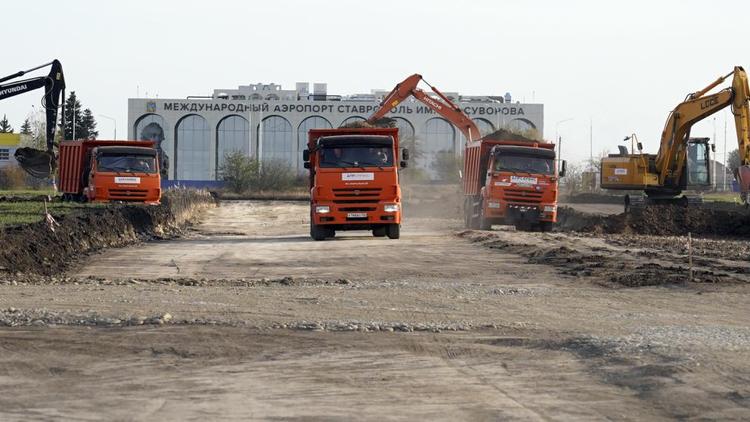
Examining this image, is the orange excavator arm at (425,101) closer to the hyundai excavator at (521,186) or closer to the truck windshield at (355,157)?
the hyundai excavator at (521,186)

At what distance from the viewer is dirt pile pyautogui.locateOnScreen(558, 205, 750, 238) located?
4144 cm

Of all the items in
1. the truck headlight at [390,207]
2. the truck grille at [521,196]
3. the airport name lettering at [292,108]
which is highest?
the airport name lettering at [292,108]

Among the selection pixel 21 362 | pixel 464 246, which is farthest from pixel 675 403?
pixel 464 246

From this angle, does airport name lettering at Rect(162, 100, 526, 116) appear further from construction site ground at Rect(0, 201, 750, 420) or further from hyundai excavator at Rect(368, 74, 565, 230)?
construction site ground at Rect(0, 201, 750, 420)

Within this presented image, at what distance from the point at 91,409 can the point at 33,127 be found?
116509mm

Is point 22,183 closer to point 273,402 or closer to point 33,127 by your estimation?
point 33,127

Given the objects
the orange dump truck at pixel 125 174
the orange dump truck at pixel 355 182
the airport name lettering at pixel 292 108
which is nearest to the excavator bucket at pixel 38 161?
the orange dump truck at pixel 125 174

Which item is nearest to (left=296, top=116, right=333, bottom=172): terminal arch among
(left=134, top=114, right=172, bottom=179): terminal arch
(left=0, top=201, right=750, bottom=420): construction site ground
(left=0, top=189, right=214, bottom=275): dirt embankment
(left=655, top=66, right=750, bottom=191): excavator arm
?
(left=134, top=114, right=172, bottom=179): terminal arch

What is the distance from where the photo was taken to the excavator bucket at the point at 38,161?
1917 inches

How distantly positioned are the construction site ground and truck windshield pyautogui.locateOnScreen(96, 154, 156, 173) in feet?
75.5

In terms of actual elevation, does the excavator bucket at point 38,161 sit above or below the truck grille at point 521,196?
above

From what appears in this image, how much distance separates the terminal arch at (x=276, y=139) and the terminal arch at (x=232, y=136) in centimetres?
161

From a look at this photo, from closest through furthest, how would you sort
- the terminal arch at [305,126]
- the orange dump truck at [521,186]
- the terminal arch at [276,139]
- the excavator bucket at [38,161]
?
the orange dump truck at [521,186] < the excavator bucket at [38,161] < the terminal arch at [305,126] < the terminal arch at [276,139]

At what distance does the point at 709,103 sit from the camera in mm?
45938
